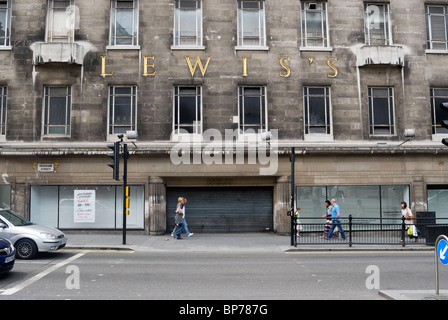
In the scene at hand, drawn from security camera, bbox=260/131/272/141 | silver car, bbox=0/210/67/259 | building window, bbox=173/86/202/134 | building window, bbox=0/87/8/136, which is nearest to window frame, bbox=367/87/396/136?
security camera, bbox=260/131/272/141

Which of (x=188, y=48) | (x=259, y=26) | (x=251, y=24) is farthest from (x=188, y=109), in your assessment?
(x=259, y=26)

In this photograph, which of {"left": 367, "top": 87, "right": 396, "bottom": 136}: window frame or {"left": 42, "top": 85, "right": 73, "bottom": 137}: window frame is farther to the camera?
{"left": 367, "top": 87, "right": 396, "bottom": 136}: window frame

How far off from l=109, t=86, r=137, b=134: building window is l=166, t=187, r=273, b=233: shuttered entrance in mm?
3678

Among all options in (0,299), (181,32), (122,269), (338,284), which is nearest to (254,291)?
(338,284)

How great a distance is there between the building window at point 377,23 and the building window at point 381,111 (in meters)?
2.52

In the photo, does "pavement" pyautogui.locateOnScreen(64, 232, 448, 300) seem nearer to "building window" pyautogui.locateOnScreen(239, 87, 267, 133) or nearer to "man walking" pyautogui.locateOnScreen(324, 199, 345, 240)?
"man walking" pyautogui.locateOnScreen(324, 199, 345, 240)

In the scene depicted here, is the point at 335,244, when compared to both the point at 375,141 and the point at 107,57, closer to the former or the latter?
the point at 375,141

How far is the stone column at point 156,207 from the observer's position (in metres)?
18.8

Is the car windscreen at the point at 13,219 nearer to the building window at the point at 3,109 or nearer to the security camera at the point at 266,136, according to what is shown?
the building window at the point at 3,109

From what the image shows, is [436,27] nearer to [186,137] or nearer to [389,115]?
[389,115]

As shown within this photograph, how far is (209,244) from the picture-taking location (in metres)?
16.2

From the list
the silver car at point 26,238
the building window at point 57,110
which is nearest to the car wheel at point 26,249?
the silver car at point 26,238

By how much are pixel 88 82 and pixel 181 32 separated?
Answer: 501 cm

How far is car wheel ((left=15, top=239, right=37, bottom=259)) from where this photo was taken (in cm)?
1245
